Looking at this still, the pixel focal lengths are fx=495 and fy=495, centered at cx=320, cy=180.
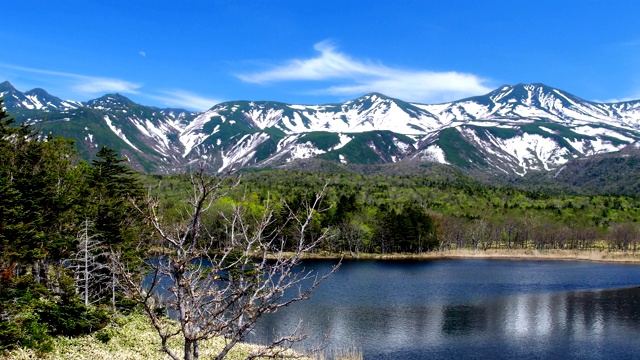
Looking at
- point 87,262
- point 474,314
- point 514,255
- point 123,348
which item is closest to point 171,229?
point 123,348

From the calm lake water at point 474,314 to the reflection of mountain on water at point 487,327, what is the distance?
0.28 feet

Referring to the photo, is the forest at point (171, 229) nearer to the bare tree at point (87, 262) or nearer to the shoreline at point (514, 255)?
the bare tree at point (87, 262)

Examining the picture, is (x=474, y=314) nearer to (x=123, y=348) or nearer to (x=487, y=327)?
(x=487, y=327)

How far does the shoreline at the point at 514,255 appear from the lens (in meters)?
107

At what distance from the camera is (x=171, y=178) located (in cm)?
17638

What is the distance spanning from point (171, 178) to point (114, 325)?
149249 millimetres

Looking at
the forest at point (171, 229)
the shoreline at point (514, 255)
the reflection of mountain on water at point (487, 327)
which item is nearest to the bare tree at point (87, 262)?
the forest at point (171, 229)

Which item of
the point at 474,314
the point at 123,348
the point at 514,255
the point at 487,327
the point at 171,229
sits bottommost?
the point at 514,255

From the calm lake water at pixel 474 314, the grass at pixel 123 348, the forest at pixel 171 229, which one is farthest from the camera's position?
the calm lake water at pixel 474 314

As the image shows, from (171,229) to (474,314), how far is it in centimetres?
4241

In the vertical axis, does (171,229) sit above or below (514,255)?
above

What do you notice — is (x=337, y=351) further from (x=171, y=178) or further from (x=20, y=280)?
(x=171, y=178)

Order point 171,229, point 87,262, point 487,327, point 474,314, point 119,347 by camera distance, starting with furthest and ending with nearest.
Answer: point 474,314 < point 487,327 < point 87,262 < point 119,347 < point 171,229

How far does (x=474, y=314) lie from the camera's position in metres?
51.2
